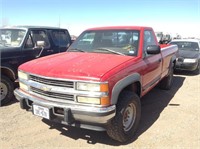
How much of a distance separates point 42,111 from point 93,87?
92 cm

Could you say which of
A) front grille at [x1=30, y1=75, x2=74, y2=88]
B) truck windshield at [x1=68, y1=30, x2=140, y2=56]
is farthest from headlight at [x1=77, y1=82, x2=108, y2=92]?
truck windshield at [x1=68, y1=30, x2=140, y2=56]

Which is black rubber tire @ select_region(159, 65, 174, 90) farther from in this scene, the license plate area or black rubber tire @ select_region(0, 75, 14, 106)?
the license plate area

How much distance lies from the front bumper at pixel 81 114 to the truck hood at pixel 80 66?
409 millimetres

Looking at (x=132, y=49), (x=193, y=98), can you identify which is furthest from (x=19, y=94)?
(x=193, y=98)

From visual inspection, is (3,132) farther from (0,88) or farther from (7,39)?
(7,39)

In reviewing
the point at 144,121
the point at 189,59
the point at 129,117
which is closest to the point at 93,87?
Answer: the point at 129,117

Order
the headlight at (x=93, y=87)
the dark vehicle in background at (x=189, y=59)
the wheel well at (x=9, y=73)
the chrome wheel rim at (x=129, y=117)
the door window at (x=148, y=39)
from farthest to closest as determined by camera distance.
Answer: the dark vehicle in background at (x=189, y=59), the wheel well at (x=9, y=73), the door window at (x=148, y=39), the chrome wheel rim at (x=129, y=117), the headlight at (x=93, y=87)

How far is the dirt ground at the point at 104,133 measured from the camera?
356cm

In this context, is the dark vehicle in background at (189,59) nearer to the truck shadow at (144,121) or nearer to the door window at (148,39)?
the truck shadow at (144,121)

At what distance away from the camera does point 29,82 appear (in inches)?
144

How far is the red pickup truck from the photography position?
303cm

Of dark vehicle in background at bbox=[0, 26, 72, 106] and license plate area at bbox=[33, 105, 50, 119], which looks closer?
license plate area at bbox=[33, 105, 50, 119]

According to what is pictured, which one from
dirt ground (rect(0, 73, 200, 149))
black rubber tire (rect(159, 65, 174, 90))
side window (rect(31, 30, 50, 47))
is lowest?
dirt ground (rect(0, 73, 200, 149))

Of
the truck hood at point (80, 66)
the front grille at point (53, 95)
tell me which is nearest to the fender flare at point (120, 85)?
the truck hood at point (80, 66)
